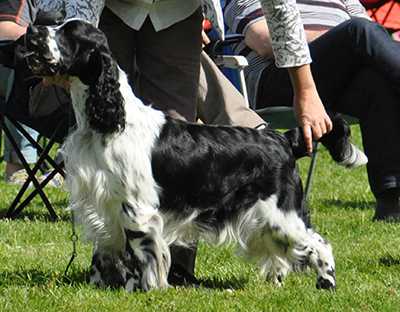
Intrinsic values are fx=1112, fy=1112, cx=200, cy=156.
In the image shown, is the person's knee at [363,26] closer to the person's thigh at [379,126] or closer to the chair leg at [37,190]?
the person's thigh at [379,126]

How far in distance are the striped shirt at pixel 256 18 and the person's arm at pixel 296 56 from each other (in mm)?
2827

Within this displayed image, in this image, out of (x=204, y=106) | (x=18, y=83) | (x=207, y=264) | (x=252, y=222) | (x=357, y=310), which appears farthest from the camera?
(x=18, y=83)

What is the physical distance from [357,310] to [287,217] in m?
0.64

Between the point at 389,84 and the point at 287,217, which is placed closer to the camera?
the point at 287,217

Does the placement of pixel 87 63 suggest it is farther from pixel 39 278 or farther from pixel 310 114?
pixel 39 278

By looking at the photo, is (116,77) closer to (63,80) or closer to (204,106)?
(63,80)

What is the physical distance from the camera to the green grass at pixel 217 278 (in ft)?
15.4

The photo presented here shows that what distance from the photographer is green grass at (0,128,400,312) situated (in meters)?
4.69

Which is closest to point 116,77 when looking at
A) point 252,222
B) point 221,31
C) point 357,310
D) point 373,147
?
point 221,31

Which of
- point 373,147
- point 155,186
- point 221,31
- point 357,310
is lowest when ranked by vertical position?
point 373,147

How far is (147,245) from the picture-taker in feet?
16.1

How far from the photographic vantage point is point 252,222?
200 inches

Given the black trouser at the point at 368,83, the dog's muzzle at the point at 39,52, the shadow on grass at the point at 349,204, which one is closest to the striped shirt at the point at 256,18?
the black trouser at the point at 368,83

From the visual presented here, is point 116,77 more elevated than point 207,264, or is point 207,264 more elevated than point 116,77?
point 116,77
